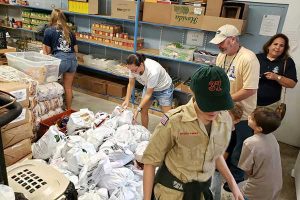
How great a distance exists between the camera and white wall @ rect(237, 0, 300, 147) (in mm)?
3176

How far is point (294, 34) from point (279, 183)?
7.36ft

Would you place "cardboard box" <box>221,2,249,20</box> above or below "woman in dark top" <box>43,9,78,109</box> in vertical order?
above

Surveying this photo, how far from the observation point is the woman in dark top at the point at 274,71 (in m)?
2.47

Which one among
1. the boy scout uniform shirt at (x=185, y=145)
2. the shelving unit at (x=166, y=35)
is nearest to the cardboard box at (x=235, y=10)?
the shelving unit at (x=166, y=35)

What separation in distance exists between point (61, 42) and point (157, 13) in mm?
1450

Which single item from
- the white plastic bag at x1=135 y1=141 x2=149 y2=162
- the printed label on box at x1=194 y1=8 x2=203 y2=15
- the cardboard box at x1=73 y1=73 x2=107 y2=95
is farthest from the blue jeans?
the cardboard box at x1=73 y1=73 x2=107 y2=95

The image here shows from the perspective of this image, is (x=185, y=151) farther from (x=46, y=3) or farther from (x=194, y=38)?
(x=46, y=3)

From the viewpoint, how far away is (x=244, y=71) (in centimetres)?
219

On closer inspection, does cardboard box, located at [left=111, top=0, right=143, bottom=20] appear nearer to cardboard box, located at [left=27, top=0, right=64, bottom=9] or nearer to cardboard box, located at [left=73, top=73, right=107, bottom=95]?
cardboard box, located at [left=73, top=73, right=107, bottom=95]

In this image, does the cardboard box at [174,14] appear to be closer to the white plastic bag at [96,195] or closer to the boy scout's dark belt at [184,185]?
the white plastic bag at [96,195]

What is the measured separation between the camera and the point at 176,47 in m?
3.74

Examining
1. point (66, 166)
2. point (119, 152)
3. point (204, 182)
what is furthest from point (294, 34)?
point (66, 166)

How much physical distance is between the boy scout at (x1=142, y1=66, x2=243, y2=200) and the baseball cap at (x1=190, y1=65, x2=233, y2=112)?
7 cm

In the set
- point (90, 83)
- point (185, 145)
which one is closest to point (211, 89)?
point (185, 145)
